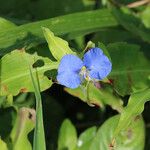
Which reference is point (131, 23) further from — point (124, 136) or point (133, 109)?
point (133, 109)

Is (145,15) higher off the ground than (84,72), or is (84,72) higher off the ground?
(84,72)

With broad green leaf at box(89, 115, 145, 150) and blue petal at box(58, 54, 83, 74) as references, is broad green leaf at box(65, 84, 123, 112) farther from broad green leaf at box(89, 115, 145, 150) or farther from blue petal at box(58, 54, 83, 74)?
blue petal at box(58, 54, 83, 74)

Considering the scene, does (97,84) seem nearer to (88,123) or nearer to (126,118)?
(126,118)

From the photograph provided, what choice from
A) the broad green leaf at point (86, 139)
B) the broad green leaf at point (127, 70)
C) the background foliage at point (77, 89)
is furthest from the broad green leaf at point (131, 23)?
the broad green leaf at point (86, 139)

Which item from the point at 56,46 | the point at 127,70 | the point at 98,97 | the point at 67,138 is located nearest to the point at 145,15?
the point at 127,70

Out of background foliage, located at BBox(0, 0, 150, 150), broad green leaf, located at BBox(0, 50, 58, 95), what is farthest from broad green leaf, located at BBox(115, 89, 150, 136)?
broad green leaf, located at BBox(0, 50, 58, 95)

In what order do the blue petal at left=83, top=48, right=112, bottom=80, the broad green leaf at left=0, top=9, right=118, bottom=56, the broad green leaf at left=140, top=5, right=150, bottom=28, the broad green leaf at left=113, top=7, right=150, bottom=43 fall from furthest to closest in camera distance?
the broad green leaf at left=140, top=5, right=150, bottom=28 → the broad green leaf at left=113, top=7, right=150, bottom=43 → the broad green leaf at left=0, top=9, right=118, bottom=56 → the blue petal at left=83, top=48, right=112, bottom=80
